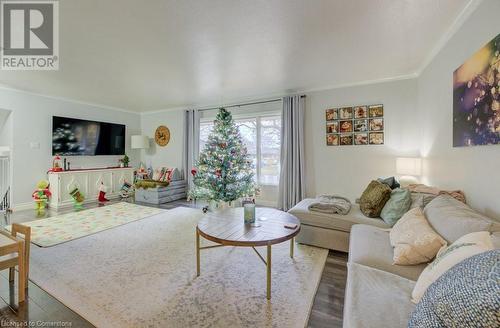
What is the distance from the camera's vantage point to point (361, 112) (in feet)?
13.0

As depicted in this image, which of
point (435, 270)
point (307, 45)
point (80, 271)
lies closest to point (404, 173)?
point (307, 45)

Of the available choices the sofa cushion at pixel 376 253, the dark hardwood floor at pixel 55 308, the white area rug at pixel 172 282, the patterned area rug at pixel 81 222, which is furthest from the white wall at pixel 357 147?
the patterned area rug at pixel 81 222

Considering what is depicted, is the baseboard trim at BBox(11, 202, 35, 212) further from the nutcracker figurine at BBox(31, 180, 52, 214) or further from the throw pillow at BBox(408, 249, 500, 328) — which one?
the throw pillow at BBox(408, 249, 500, 328)

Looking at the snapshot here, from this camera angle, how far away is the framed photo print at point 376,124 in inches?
150

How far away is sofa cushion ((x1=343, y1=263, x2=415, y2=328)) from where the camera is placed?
1008mm

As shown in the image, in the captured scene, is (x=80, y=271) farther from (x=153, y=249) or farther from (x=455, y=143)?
(x=455, y=143)

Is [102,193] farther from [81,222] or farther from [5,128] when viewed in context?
[5,128]

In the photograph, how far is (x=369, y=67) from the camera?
3.28 meters

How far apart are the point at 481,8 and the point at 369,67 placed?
147cm

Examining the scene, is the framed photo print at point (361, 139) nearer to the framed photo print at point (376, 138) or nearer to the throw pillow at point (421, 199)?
the framed photo print at point (376, 138)

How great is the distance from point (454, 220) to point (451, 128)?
141 cm

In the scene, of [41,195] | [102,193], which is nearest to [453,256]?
[102,193]

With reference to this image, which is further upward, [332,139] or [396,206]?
[332,139]

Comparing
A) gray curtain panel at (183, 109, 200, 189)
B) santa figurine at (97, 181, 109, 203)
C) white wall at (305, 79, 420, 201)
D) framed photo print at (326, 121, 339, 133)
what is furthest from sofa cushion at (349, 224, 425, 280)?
santa figurine at (97, 181, 109, 203)
